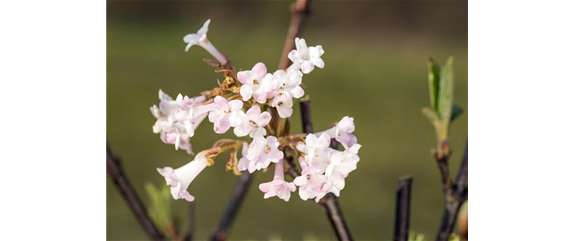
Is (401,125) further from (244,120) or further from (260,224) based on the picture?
(244,120)

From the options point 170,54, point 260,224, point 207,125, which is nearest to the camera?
point 260,224

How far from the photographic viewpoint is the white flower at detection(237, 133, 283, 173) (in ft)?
1.09

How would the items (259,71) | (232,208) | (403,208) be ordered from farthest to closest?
(232,208) < (403,208) < (259,71)

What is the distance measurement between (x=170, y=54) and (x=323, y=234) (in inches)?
66.2

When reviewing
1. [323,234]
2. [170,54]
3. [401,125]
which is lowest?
[323,234]

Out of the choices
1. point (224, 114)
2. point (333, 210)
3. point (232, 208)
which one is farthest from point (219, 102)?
point (232, 208)

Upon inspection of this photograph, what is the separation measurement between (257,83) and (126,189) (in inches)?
8.4

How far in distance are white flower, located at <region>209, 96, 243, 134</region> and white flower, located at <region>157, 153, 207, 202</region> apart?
0.04 m

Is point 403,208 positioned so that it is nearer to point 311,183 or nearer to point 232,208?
point 311,183

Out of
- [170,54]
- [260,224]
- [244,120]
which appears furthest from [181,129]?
[170,54]

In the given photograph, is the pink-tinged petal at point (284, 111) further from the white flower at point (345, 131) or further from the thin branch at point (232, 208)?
the thin branch at point (232, 208)

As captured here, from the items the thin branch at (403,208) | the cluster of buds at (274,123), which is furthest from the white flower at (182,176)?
the thin branch at (403,208)

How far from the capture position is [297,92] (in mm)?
332
